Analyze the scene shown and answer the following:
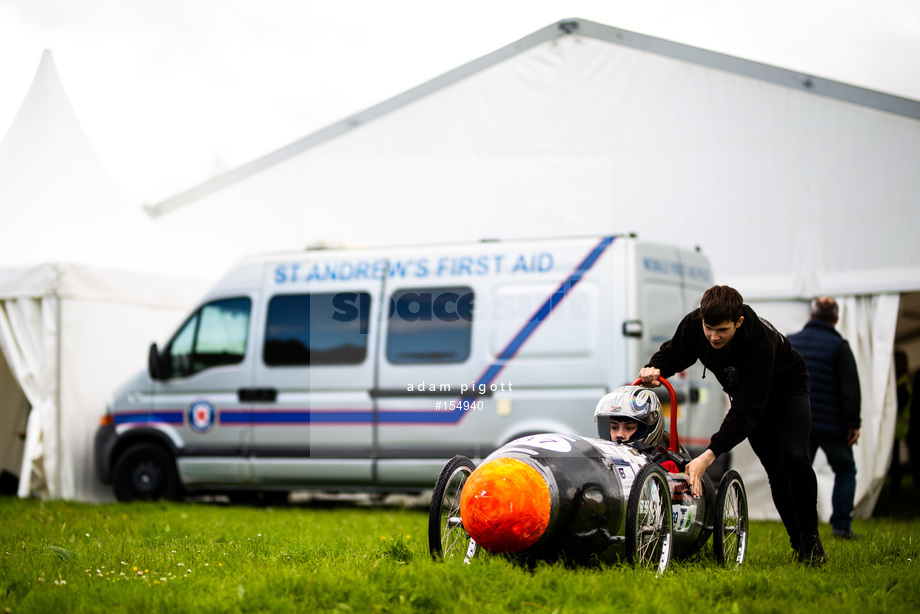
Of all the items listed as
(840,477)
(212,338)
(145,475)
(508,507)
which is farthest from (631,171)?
(508,507)

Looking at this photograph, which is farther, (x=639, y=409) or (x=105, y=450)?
(x=105, y=450)

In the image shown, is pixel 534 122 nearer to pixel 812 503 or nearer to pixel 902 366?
pixel 902 366

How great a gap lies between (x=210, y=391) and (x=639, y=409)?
5.66 metres

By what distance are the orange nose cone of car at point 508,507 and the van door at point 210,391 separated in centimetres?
534

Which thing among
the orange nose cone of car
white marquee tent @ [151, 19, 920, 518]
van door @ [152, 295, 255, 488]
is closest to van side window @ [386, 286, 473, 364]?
van door @ [152, 295, 255, 488]

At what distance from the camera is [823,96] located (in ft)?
30.1

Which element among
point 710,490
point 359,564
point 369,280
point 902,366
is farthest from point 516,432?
point 902,366

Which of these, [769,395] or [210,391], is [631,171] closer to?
[210,391]

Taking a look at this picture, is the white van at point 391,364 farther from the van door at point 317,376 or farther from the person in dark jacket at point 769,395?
the person in dark jacket at point 769,395

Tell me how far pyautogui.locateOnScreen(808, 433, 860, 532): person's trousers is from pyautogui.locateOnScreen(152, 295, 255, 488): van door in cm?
531

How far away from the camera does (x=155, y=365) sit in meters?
9.19

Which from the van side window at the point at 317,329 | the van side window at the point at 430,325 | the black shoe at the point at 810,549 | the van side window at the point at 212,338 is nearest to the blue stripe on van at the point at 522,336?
the van side window at the point at 430,325

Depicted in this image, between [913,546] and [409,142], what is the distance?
7352 mm

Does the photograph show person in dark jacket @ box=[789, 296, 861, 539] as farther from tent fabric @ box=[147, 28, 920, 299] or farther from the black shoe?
the black shoe
